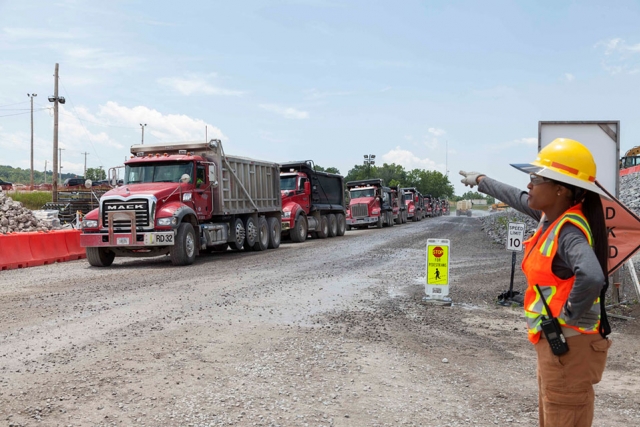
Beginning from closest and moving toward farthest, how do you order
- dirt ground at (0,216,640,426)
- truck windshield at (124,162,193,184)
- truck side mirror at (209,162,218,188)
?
dirt ground at (0,216,640,426)
truck windshield at (124,162,193,184)
truck side mirror at (209,162,218,188)

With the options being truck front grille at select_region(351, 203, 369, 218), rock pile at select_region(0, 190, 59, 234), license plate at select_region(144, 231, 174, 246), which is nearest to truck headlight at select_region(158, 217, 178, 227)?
license plate at select_region(144, 231, 174, 246)

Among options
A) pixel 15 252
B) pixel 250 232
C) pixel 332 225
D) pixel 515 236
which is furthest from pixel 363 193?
pixel 515 236

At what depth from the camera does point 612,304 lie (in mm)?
9828

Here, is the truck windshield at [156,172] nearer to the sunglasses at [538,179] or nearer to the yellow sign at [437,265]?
the yellow sign at [437,265]

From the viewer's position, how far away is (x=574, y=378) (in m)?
2.89

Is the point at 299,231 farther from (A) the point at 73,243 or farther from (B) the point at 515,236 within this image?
(B) the point at 515,236

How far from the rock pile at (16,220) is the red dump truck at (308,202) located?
9735 mm

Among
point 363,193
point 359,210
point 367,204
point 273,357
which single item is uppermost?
point 363,193

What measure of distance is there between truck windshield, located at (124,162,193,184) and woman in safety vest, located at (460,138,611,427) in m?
14.2

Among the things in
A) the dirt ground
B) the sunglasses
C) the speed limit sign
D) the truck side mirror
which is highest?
the truck side mirror

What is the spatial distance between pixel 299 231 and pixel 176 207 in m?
10.4

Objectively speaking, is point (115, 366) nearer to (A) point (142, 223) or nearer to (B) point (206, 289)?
(B) point (206, 289)

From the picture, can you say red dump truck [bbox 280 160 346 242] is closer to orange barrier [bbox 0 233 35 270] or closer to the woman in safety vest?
orange barrier [bbox 0 233 35 270]

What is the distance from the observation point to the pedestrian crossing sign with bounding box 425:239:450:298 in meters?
9.84
